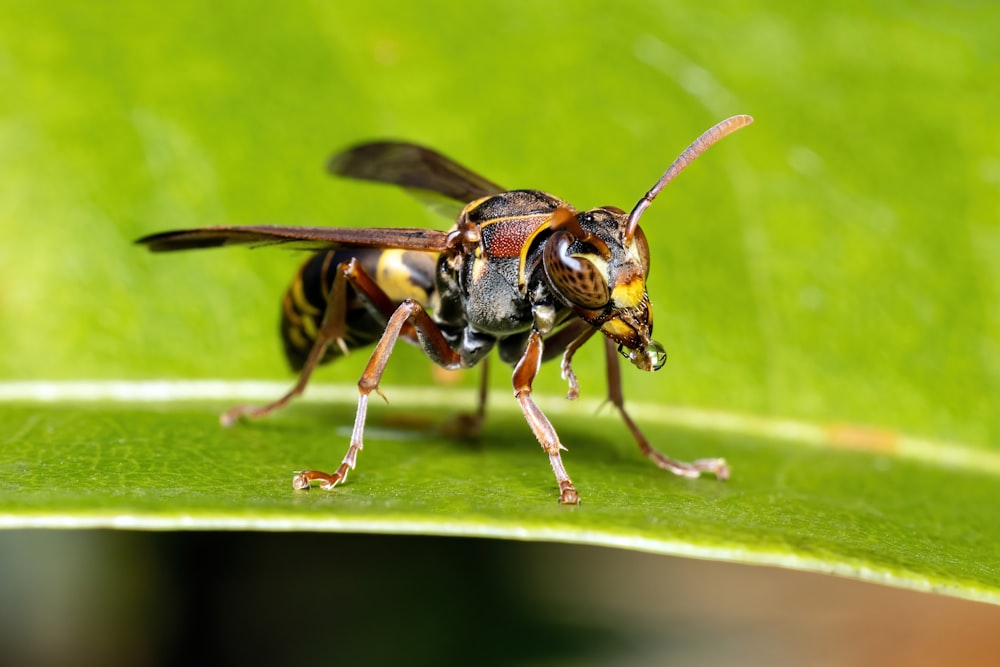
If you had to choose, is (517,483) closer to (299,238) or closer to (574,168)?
(299,238)

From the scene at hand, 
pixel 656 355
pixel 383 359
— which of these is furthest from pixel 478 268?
pixel 656 355

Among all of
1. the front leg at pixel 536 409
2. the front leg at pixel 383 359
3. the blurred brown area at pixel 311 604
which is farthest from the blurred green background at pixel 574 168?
the front leg at pixel 536 409

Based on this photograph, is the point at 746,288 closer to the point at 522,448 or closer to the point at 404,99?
the point at 522,448

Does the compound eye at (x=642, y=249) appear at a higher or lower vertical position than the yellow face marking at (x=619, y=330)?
higher

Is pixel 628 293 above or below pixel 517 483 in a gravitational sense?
above

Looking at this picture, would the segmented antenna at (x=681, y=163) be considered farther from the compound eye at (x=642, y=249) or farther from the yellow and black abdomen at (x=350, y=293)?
the yellow and black abdomen at (x=350, y=293)

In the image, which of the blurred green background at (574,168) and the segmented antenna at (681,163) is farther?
the blurred green background at (574,168)
